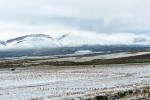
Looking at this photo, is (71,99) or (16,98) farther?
(16,98)

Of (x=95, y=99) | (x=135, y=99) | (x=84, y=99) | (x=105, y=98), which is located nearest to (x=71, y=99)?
(x=84, y=99)

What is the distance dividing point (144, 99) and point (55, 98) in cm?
957

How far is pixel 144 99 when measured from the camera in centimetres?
1430

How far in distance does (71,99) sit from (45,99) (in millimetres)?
3218

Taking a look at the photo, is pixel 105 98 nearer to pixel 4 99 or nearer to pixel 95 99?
pixel 95 99

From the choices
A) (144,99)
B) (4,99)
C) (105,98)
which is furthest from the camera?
(4,99)

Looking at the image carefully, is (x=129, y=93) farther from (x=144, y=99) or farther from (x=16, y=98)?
(x=16, y=98)

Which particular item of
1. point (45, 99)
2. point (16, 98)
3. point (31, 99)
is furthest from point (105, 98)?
point (16, 98)

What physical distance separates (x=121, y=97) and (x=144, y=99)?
87.6 inches

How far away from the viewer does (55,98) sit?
17.2m

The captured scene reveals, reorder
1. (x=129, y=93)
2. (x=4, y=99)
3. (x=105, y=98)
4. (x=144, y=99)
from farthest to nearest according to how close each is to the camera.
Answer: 1. (x=4, y=99)
2. (x=129, y=93)
3. (x=105, y=98)
4. (x=144, y=99)

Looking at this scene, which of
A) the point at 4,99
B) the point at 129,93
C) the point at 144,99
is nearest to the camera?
the point at 144,99

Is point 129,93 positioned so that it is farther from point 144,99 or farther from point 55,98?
point 55,98

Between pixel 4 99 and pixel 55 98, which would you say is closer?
pixel 55 98
